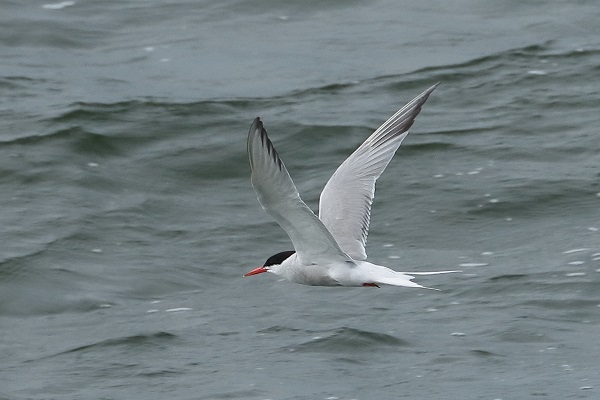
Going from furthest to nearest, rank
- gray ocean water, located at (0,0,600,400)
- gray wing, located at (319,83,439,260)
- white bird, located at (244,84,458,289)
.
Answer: gray ocean water, located at (0,0,600,400), gray wing, located at (319,83,439,260), white bird, located at (244,84,458,289)

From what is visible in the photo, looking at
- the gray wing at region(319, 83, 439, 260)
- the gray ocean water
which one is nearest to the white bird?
the gray wing at region(319, 83, 439, 260)

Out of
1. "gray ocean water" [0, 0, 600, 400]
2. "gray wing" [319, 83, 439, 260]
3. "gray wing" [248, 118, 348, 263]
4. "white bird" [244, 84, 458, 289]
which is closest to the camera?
"gray wing" [248, 118, 348, 263]

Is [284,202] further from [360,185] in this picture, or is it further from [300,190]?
[300,190]

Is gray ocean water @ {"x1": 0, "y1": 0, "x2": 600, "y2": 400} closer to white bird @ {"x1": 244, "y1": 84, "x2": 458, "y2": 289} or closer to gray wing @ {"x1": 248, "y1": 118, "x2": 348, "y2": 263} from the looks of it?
white bird @ {"x1": 244, "y1": 84, "x2": 458, "y2": 289}

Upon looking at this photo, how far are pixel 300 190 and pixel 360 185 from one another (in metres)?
3.86

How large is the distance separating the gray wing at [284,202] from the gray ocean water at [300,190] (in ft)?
6.12

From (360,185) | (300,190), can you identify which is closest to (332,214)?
(360,185)

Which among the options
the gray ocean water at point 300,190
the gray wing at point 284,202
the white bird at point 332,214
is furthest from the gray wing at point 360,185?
the gray ocean water at point 300,190

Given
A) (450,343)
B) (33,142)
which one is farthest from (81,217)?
(450,343)

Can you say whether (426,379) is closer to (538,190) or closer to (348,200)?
(348,200)

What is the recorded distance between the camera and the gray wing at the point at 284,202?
6.28 metres

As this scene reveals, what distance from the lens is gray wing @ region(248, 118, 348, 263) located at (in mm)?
6281

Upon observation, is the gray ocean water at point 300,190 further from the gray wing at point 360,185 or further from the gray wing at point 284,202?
the gray wing at point 284,202

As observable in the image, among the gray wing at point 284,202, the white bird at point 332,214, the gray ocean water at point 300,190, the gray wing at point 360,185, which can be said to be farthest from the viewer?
the gray ocean water at point 300,190
